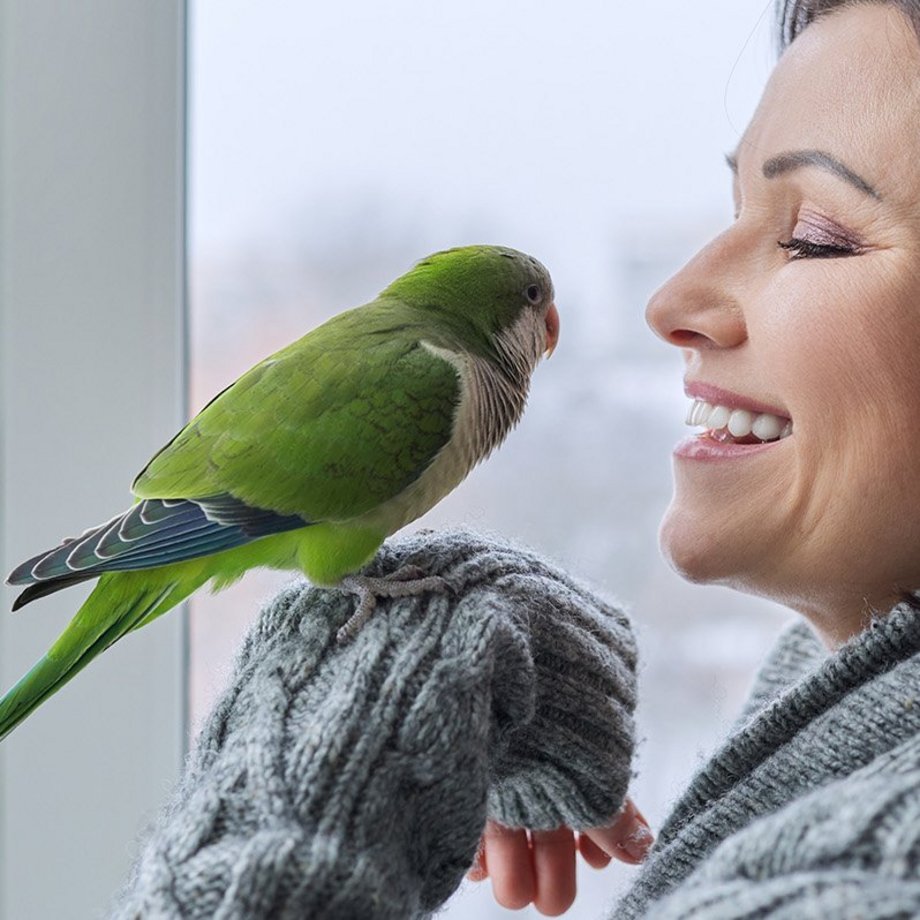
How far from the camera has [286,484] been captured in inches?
30.1

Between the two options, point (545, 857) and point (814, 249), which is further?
point (545, 857)

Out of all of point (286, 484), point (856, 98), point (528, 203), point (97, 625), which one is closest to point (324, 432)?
point (286, 484)

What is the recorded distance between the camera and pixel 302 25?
3.81ft

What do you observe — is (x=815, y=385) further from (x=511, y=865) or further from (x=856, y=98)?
(x=511, y=865)

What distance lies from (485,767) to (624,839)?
0.88 ft

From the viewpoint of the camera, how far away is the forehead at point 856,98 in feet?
2.34

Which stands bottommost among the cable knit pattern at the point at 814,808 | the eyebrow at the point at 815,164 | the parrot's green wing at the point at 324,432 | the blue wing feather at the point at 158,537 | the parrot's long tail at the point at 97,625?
the cable knit pattern at the point at 814,808

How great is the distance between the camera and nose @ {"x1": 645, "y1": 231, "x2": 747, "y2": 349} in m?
0.77

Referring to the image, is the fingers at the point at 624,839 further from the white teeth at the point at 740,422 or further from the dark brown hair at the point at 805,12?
the dark brown hair at the point at 805,12

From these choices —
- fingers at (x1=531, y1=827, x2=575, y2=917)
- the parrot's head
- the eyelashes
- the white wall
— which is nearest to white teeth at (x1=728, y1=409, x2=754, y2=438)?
the eyelashes

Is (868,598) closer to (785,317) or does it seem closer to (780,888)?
(785,317)

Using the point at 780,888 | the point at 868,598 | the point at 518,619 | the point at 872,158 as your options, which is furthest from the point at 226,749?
the point at 872,158

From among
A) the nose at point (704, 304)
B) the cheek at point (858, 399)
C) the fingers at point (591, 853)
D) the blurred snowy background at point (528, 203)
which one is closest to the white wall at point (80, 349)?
the blurred snowy background at point (528, 203)

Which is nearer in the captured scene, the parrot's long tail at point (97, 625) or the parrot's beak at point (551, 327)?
the parrot's long tail at point (97, 625)
